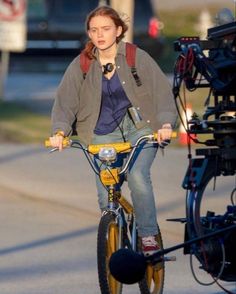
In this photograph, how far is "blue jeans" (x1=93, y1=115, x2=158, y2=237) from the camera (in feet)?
23.1

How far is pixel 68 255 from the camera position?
30.5ft

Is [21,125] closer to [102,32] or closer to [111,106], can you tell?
[111,106]

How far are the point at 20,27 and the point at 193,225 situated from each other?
40.5 feet

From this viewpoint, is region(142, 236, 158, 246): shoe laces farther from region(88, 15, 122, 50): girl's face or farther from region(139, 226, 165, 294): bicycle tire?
region(88, 15, 122, 50): girl's face

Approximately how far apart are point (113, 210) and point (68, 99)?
68cm

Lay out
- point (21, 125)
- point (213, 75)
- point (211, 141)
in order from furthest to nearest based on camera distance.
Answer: point (21, 125) → point (211, 141) → point (213, 75)

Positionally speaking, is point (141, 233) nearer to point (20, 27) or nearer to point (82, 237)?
point (82, 237)

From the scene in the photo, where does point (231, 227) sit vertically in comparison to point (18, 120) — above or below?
above

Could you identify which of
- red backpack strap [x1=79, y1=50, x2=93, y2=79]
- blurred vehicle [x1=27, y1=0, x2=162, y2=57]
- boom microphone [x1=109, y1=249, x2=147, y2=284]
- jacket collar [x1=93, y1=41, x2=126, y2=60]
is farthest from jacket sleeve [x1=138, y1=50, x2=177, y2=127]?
blurred vehicle [x1=27, y1=0, x2=162, y2=57]

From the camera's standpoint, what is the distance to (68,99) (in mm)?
7043

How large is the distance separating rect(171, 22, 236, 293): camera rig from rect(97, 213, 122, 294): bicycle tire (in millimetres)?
413

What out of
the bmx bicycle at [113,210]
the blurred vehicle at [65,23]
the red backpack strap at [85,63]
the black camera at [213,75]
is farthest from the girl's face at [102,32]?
the blurred vehicle at [65,23]

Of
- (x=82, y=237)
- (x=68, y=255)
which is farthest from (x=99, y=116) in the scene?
(x=82, y=237)

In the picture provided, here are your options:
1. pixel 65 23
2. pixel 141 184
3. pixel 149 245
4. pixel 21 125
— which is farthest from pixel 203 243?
pixel 65 23
